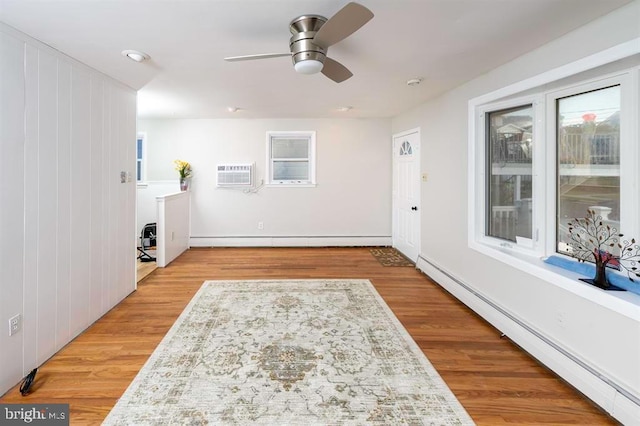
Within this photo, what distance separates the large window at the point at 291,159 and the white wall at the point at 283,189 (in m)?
0.14

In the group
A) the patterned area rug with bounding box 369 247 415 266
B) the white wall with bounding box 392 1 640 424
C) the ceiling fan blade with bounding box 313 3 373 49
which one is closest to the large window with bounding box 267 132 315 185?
the patterned area rug with bounding box 369 247 415 266

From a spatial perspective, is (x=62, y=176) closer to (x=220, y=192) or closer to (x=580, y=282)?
(x=220, y=192)

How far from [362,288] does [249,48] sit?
108 inches

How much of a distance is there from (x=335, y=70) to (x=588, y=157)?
1921mm

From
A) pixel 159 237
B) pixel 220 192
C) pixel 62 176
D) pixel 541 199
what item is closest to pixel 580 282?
pixel 541 199

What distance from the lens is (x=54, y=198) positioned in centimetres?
233

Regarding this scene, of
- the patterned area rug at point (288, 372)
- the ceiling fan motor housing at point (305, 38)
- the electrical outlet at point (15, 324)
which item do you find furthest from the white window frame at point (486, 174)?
the electrical outlet at point (15, 324)

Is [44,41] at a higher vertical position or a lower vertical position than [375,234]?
higher

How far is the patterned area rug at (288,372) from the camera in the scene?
1.70 meters

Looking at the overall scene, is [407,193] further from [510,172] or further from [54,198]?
[54,198]

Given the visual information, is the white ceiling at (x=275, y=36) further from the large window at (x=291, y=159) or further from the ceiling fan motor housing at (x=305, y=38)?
the large window at (x=291, y=159)

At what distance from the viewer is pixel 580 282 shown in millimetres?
1983

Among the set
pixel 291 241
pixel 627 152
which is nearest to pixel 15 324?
pixel 627 152

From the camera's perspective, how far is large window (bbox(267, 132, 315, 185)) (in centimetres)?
577
